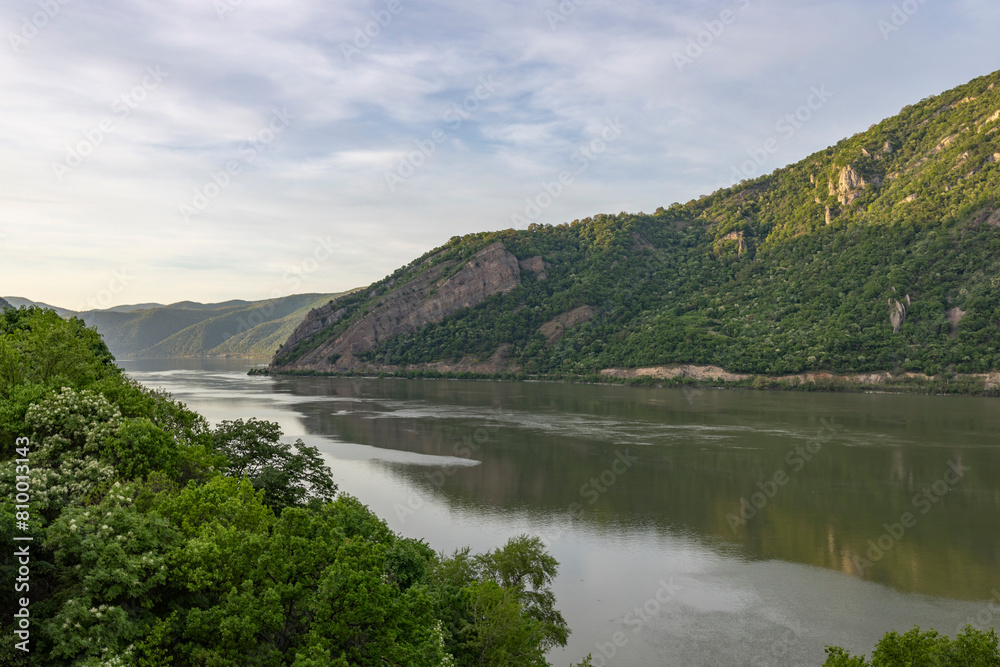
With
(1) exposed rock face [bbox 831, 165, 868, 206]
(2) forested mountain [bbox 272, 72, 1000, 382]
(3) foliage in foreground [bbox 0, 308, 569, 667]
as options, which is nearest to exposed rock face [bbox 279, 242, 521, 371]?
(2) forested mountain [bbox 272, 72, 1000, 382]

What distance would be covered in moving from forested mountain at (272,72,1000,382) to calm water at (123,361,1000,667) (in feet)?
125

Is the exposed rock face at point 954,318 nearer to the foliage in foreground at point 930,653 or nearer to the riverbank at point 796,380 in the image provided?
the riverbank at point 796,380

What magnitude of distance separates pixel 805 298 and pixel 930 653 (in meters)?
142

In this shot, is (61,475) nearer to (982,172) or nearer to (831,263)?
(831,263)

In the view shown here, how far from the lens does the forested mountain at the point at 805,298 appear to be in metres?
120

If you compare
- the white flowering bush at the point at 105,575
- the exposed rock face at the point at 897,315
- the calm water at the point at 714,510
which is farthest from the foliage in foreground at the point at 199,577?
the exposed rock face at the point at 897,315

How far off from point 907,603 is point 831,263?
141919 mm

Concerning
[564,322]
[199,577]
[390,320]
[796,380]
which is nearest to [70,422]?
[199,577]

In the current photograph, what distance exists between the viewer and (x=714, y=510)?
3991 centimetres

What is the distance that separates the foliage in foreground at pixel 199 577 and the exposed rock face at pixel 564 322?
152063 mm

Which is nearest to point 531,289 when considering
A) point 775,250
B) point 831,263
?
point 775,250

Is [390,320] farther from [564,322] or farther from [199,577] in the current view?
[199,577]

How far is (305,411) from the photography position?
8938cm

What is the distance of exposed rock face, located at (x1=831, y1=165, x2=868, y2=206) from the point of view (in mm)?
170875
